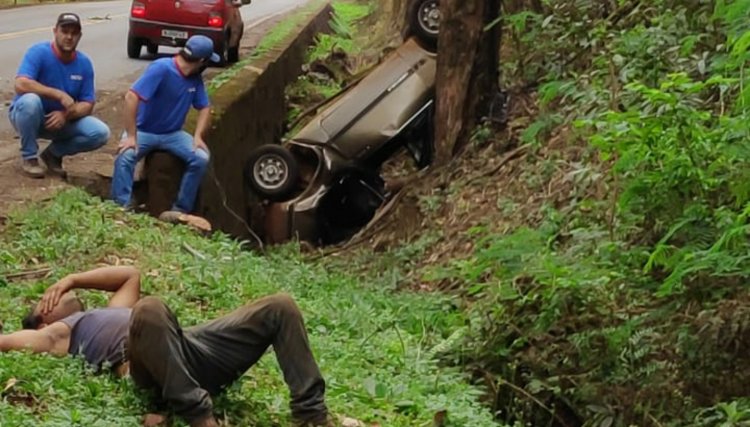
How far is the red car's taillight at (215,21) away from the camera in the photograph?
75.2 feet

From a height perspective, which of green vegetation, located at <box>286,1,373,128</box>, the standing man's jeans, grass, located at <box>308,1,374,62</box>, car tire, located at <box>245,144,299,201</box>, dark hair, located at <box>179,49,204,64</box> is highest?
dark hair, located at <box>179,49,204,64</box>

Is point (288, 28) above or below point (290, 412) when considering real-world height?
below

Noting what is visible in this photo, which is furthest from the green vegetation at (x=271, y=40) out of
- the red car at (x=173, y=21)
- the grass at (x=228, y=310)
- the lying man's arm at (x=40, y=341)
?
the lying man's arm at (x=40, y=341)

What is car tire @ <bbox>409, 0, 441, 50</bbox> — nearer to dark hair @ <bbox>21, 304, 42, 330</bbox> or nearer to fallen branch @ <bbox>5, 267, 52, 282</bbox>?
fallen branch @ <bbox>5, 267, 52, 282</bbox>

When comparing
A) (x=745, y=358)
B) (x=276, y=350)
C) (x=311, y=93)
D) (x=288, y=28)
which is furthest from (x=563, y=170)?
(x=288, y=28)

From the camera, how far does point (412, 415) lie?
7426 mm

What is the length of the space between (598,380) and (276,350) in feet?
8.13

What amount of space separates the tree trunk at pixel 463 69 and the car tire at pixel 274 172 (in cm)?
164

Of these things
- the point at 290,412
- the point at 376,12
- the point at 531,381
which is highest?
the point at 290,412

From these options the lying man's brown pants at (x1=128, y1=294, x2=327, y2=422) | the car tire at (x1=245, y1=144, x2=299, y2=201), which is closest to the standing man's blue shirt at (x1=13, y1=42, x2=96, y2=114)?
the car tire at (x1=245, y1=144, x2=299, y2=201)

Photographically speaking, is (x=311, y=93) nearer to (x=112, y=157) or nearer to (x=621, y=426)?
(x=112, y=157)

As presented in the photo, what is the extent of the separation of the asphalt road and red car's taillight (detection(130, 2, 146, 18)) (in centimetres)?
75

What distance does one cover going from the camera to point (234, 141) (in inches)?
652

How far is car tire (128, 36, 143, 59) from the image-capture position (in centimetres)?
2366
